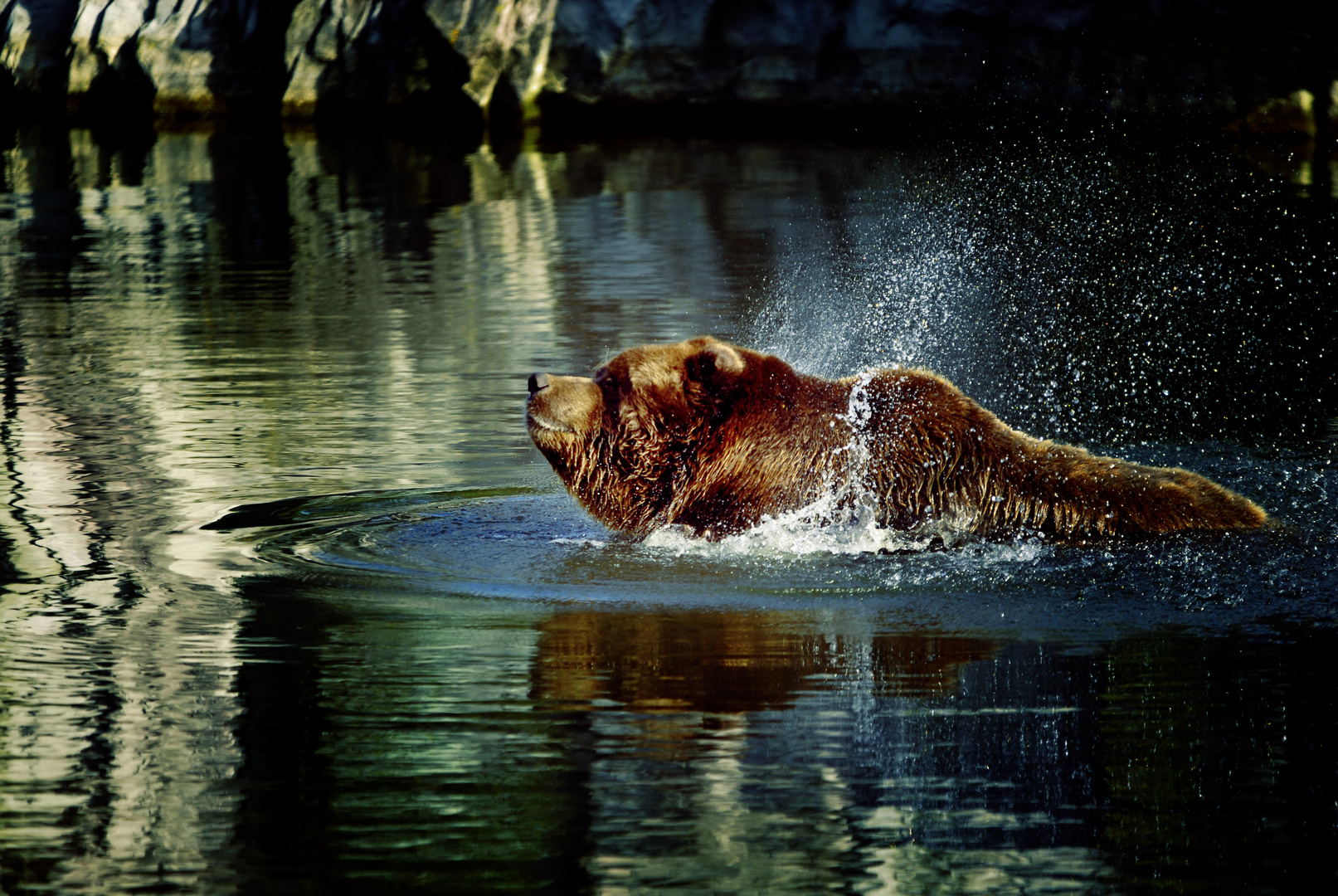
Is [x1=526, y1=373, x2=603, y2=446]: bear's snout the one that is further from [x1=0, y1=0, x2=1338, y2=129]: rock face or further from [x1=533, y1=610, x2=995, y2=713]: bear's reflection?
[x1=0, y1=0, x2=1338, y2=129]: rock face

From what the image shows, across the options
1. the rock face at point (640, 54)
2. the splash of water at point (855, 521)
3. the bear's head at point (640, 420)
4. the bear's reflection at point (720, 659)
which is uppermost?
the rock face at point (640, 54)

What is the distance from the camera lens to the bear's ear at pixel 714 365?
6234 millimetres

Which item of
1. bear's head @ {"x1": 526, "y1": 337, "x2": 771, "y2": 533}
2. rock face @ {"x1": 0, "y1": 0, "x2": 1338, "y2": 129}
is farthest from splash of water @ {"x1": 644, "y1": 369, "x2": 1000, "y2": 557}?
rock face @ {"x1": 0, "y1": 0, "x2": 1338, "y2": 129}

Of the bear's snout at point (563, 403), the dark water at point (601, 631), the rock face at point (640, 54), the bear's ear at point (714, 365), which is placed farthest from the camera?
the rock face at point (640, 54)

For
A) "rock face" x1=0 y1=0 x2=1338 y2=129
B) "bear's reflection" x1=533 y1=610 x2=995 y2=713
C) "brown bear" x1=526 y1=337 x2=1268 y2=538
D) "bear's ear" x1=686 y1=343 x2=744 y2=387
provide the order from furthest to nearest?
"rock face" x1=0 y1=0 x2=1338 y2=129 → "bear's ear" x1=686 y1=343 x2=744 y2=387 → "brown bear" x1=526 y1=337 x2=1268 y2=538 → "bear's reflection" x1=533 y1=610 x2=995 y2=713

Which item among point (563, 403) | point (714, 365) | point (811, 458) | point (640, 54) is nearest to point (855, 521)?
point (811, 458)

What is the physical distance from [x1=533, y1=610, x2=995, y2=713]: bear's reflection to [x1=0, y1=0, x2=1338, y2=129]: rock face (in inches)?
759

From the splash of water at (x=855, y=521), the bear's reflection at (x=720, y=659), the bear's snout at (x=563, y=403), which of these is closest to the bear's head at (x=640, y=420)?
the bear's snout at (x=563, y=403)

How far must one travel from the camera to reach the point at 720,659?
16.3 ft

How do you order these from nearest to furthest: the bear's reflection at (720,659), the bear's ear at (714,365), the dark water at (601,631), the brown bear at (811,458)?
the dark water at (601,631) → the bear's reflection at (720,659) → the brown bear at (811,458) → the bear's ear at (714,365)

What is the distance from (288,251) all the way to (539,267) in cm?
272

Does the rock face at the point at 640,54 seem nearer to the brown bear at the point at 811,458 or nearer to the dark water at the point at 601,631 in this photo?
the dark water at the point at 601,631

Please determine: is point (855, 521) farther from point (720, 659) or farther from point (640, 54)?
point (640, 54)

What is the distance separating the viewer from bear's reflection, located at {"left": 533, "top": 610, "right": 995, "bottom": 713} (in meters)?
4.68
